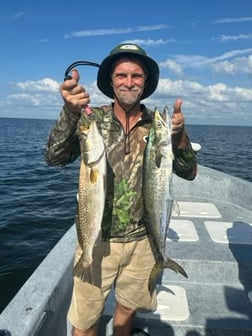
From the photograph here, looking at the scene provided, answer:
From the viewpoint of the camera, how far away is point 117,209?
385cm

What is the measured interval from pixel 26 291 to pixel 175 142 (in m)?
2.19

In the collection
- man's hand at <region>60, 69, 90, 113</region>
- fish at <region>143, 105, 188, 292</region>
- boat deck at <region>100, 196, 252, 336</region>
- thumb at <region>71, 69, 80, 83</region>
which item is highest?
thumb at <region>71, 69, 80, 83</region>

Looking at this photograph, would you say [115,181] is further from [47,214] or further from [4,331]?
[47,214]

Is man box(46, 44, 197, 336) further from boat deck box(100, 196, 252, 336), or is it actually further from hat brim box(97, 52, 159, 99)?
boat deck box(100, 196, 252, 336)

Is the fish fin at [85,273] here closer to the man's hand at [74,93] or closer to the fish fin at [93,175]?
the fish fin at [93,175]

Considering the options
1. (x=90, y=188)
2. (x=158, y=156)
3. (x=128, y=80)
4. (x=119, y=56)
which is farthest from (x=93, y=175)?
(x=119, y=56)

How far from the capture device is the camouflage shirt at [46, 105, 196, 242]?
382cm

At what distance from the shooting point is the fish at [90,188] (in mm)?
3146

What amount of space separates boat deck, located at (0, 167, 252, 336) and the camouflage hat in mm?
2192

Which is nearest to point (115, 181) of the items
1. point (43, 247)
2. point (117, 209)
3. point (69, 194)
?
point (117, 209)

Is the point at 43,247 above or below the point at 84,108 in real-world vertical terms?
below

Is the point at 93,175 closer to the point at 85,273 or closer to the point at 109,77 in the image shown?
the point at 85,273

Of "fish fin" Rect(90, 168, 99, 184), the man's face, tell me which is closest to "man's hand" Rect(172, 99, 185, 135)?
the man's face

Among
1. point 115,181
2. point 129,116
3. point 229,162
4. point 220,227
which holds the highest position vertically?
point 129,116
